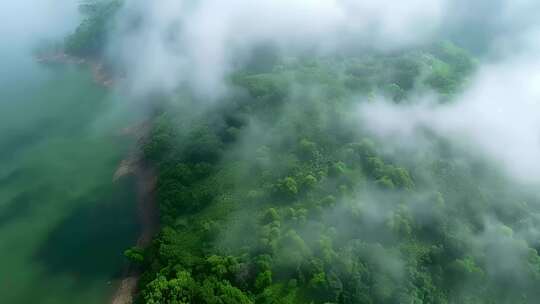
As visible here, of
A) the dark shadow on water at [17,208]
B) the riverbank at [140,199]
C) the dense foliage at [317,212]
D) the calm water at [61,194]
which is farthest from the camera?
the dark shadow on water at [17,208]

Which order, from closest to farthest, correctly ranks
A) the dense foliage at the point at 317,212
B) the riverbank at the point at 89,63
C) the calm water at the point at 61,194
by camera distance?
1. the dense foliage at the point at 317,212
2. the calm water at the point at 61,194
3. the riverbank at the point at 89,63

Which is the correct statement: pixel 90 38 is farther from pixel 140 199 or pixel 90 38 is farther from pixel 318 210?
pixel 318 210

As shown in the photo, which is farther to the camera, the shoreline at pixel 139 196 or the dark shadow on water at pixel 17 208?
the dark shadow on water at pixel 17 208

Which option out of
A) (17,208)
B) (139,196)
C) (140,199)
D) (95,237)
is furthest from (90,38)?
(95,237)

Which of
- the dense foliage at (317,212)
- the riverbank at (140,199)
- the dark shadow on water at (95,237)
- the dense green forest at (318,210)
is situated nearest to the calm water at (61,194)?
the dark shadow on water at (95,237)

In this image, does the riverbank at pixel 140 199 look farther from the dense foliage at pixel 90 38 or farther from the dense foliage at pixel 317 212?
the dense foliage at pixel 90 38

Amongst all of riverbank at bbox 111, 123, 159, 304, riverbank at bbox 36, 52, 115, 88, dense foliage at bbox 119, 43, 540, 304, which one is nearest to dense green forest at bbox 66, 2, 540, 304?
dense foliage at bbox 119, 43, 540, 304

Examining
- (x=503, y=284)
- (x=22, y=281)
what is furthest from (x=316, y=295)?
(x=22, y=281)

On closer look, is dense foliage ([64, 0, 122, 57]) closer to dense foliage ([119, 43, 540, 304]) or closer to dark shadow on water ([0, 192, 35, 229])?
dense foliage ([119, 43, 540, 304])
